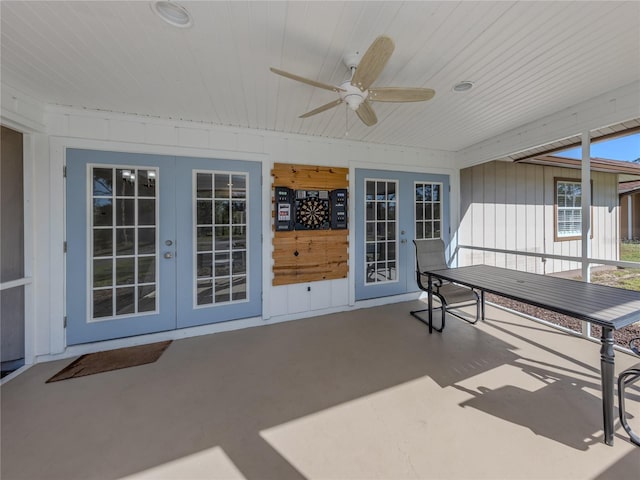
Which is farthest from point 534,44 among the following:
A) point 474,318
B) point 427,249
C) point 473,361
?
point 474,318

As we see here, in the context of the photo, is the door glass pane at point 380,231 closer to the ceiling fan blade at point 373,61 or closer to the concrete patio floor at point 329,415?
the concrete patio floor at point 329,415

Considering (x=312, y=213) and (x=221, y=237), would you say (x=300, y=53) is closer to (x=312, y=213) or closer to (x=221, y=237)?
(x=312, y=213)

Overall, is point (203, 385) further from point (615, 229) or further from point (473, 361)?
point (615, 229)

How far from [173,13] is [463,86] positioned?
2.45 m

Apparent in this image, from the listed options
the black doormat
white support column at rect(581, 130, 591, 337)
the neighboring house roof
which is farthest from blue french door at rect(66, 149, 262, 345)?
the neighboring house roof

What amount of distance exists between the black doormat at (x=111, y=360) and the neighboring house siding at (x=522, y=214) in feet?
16.5

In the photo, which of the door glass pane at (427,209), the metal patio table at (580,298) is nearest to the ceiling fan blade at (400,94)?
the metal patio table at (580,298)

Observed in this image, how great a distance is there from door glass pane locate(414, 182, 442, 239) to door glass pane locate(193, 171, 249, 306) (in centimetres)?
290

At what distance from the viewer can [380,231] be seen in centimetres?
413

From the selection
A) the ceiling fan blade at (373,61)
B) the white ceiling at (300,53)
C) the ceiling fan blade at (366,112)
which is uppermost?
the white ceiling at (300,53)

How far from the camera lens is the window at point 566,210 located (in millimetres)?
5680

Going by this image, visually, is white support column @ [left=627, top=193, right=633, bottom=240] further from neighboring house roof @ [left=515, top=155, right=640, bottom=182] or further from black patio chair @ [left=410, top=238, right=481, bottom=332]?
black patio chair @ [left=410, top=238, right=481, bottom=332]

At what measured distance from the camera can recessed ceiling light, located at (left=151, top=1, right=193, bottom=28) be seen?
147 cm

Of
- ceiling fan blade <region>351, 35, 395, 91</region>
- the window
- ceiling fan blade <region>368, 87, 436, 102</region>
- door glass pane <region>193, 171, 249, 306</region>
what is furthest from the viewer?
the window
